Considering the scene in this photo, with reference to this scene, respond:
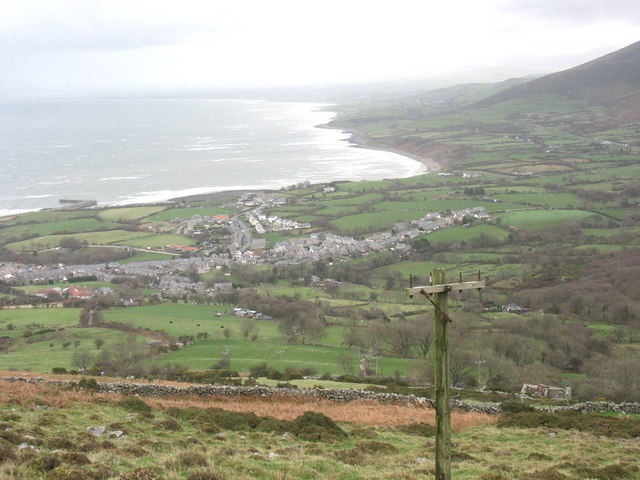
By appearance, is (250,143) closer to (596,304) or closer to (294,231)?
(294,231)

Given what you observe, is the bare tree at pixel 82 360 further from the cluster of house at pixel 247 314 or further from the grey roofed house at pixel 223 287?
the grey roofed house at pixel 223 287

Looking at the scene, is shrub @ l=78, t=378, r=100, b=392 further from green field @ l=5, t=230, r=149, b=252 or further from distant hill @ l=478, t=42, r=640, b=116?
distant hill @ l=478, t=42, r=640, b=116

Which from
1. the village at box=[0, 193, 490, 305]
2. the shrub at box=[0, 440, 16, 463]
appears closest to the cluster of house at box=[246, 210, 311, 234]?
the village at box=[0, 193, 490, 305]

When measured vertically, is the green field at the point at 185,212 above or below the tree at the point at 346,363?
above

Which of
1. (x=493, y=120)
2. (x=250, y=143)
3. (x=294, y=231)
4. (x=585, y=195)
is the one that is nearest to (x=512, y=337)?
(x=294, y=231)

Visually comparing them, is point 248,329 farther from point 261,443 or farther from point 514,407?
point 261,443

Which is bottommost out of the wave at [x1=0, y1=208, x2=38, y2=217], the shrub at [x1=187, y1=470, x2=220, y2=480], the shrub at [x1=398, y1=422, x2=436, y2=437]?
the shrub at [x1=398, y1=422, x2=436, y2=437]

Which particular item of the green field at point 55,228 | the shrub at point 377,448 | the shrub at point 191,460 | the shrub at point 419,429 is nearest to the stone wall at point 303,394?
the shrub at point 419,429
